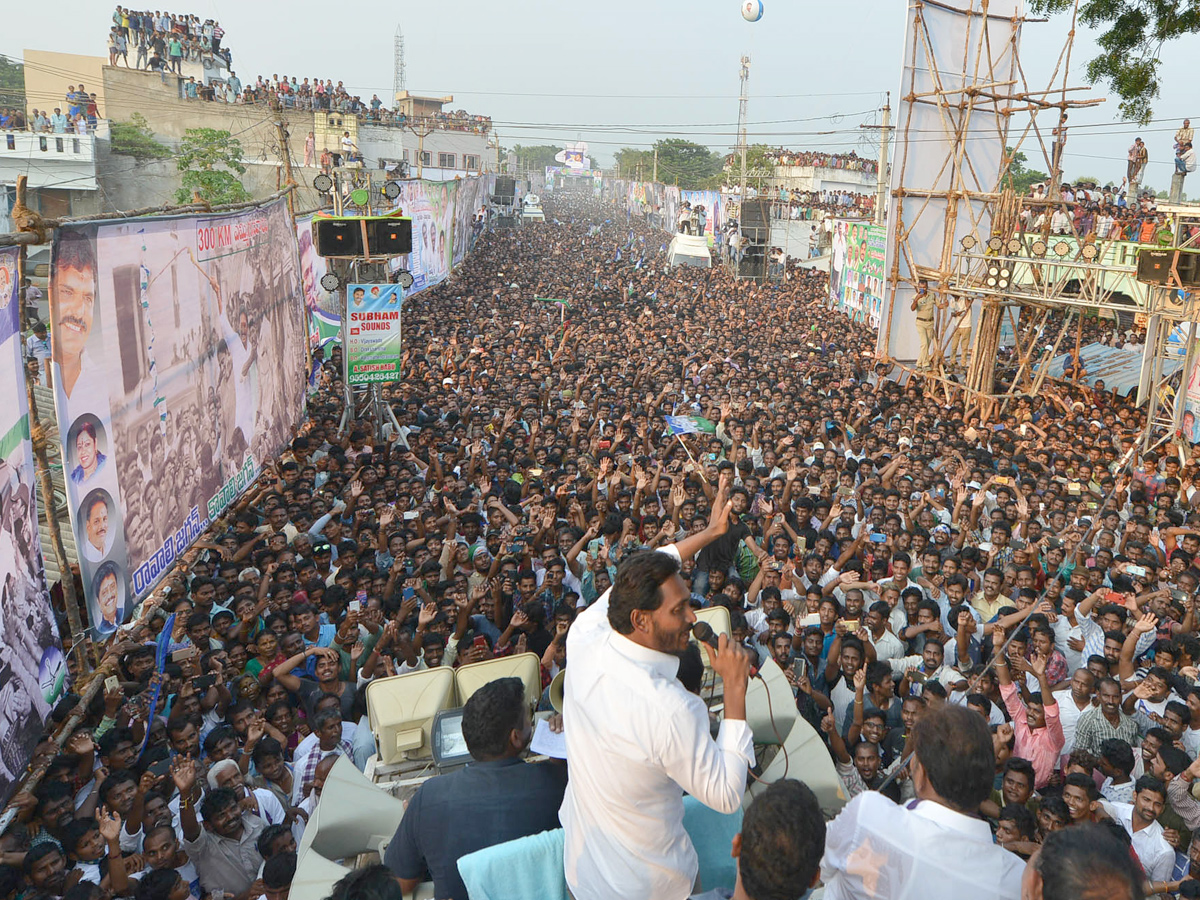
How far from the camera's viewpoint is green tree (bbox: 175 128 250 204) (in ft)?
89.7

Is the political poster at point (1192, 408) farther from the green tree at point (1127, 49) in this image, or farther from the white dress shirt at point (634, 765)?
the white dress shirt at point (634, 765)

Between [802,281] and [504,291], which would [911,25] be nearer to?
[504,291]

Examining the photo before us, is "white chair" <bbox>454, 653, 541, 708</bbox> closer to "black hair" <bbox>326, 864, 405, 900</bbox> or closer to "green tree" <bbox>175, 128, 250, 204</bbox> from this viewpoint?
"black hair" <bbox>326, 864, 405, 900</bbox>

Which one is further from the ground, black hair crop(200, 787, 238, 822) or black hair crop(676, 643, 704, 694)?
black hair crop(676, 643, 704, 694)

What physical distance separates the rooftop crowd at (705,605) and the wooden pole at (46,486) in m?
0.29

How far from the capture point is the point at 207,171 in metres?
27.5

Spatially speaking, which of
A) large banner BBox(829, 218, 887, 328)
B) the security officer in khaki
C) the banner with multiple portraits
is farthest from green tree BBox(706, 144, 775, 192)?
the security officer in khaki

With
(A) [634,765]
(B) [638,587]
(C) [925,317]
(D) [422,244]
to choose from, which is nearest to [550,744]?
(A) [634,765]

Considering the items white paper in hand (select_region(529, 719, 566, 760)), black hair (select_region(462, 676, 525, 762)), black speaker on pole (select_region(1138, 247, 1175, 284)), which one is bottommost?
white paper in hand (select_region(529, 719, 566, 760))

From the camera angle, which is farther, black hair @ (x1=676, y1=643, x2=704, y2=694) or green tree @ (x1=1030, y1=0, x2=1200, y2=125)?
green tree @ (x1=1030, y1=0, x2=1200, y2=125)

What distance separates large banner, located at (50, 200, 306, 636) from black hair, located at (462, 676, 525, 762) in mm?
3321

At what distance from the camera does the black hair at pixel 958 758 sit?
2209mm

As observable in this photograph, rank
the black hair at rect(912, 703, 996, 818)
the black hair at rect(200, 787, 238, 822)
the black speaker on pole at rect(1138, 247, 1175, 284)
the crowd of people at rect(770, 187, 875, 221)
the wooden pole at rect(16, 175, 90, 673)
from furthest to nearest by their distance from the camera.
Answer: the crowd of people at rect(770, 187, 875, 221) < the black speaker on pole at rect(1138, 247, 1175, 284) < the wooden pole at rect(16, 175, 90, 673) < the black hair at rect(200, 787, 238, 822) < the black hair at rect(912, 703, 996, 818)

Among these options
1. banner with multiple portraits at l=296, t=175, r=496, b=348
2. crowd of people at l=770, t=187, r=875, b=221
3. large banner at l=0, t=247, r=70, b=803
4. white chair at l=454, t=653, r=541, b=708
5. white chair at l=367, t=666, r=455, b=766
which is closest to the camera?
white chair at l=367, t=666, r=455, b=766
